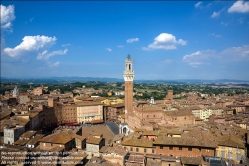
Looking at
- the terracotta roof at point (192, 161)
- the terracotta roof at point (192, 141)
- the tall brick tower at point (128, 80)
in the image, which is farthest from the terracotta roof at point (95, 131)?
the terracotta roof at point (192, 161)

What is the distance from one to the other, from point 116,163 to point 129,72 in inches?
1387

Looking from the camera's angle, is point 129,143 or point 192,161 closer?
point 192,161

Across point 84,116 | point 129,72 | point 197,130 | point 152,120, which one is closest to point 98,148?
point 197,130

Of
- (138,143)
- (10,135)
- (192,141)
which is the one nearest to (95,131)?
(10,135)

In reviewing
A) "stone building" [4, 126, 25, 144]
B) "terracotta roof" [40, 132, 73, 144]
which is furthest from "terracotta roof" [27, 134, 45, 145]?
"stone building" [4, 126, 25, 144]

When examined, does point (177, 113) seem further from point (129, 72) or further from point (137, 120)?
point (129, 72)

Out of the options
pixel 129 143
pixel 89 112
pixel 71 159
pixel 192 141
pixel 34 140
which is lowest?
pixel 89 112

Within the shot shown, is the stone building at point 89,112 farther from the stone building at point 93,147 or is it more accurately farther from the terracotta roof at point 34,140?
the stone building at point 93,147

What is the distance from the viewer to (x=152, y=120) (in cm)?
4712

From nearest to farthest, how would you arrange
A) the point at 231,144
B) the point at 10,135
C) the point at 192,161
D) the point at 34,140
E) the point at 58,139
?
the point at 192,161 → the point at 231,144 → the point at 58,139 → the point at 34,140 → the point at 10,135

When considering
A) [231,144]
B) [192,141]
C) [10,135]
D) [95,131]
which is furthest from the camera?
[95,131]

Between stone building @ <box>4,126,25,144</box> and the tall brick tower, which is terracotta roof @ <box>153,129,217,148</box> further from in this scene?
the tall brick tower

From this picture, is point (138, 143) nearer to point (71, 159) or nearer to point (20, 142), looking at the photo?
point (71, 159)

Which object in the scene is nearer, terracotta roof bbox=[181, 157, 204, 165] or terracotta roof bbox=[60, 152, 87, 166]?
terracotta roof bbox=[60, 152, 87, 166]
